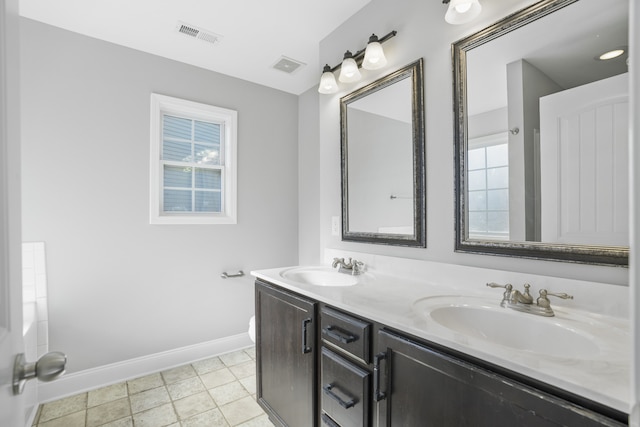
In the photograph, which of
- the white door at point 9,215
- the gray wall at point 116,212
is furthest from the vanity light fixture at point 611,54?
the gray wall at point 116,212

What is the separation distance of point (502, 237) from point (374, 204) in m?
0.80

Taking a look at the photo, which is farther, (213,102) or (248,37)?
(213,102)

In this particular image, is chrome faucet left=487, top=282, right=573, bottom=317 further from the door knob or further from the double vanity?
the door knob

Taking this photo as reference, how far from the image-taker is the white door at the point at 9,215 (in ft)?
1.73

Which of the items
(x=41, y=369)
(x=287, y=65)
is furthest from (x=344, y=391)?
(x=287, y=65)

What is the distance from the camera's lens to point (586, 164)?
109cm

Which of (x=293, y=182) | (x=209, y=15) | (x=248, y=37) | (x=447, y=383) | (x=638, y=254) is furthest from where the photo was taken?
(x=293, y=182)

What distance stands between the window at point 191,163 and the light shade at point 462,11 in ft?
6.56

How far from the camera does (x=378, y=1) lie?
6.23 feet

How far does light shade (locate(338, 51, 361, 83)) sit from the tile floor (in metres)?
2.20

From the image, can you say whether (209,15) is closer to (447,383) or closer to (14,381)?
(14,381)

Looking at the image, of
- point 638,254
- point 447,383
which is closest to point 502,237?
point 447,383

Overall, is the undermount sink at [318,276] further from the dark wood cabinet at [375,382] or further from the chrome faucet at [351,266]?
the dark wood cabinet at [375,382]

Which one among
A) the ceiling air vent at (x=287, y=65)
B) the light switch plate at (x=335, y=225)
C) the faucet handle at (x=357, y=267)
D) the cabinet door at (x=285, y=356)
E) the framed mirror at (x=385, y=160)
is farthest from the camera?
the ceiling air vent at (x=287, y=65)
